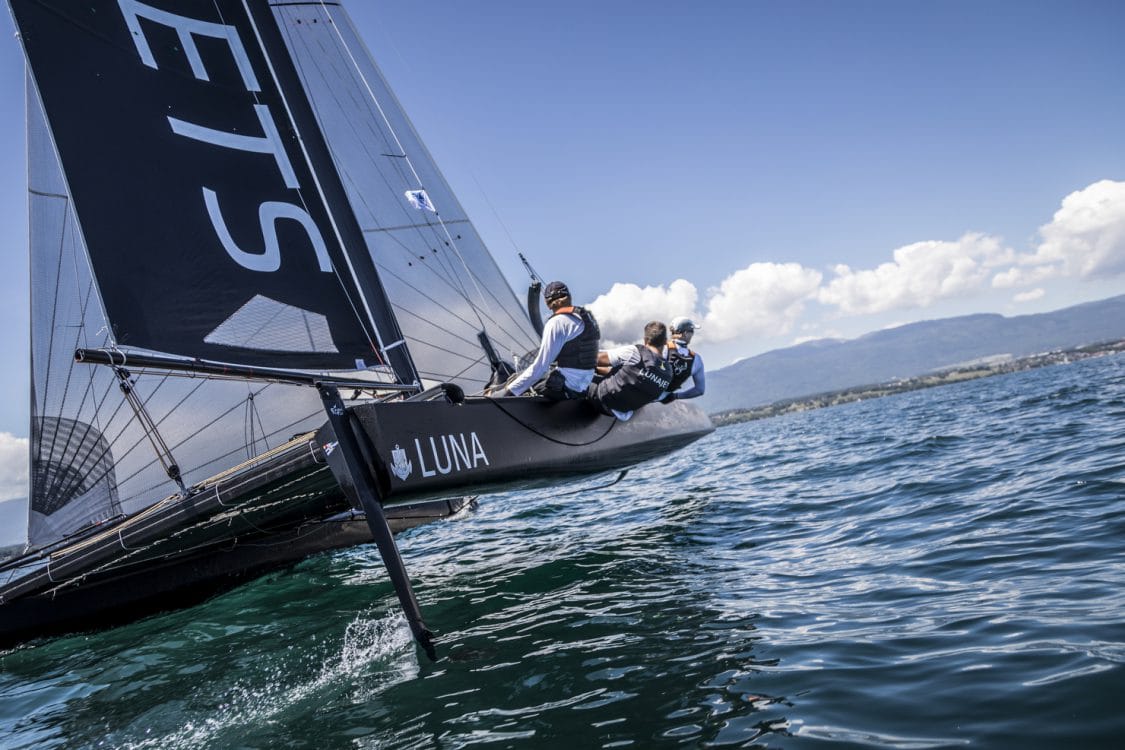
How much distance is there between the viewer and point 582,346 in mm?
5816

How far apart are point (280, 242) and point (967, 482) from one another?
7.03 metres

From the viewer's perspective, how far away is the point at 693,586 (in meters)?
4.67

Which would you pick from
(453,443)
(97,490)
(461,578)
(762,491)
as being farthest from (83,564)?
(762,491)

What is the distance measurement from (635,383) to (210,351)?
3.41 m

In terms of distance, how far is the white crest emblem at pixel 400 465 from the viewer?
13.6 feet

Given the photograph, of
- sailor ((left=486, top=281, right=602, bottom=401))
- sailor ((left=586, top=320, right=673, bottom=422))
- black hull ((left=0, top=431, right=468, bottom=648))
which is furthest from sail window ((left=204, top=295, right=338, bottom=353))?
sailor ((left=586, top=320, right=673, bottom=422))

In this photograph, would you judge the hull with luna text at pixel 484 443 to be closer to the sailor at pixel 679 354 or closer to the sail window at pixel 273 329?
the sailor at pixel 679 354

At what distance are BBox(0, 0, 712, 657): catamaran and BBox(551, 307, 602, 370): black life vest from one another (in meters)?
0.42

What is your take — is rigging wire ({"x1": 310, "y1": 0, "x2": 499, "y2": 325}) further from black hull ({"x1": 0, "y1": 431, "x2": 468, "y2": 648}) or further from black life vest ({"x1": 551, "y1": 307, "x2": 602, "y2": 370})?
black life vest ({"x1": 551, "y1": 307, "x2": 602, "y2": 370})

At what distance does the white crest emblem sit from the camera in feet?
13.6

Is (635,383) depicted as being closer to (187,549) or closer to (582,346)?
(582,346)

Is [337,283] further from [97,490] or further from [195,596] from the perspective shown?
[195,596]

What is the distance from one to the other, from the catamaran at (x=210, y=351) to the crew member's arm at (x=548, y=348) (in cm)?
19

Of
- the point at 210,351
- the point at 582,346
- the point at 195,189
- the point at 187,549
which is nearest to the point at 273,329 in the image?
the point at 210,351
